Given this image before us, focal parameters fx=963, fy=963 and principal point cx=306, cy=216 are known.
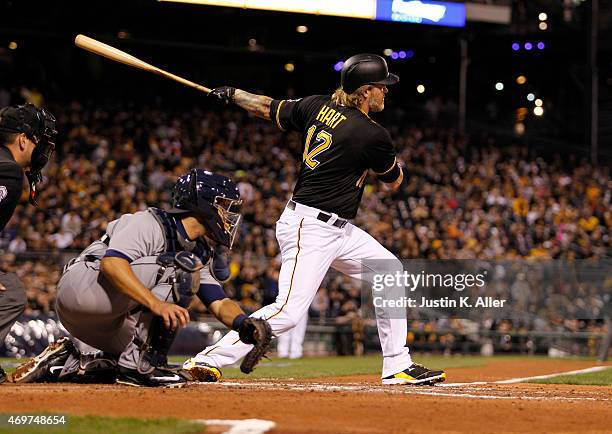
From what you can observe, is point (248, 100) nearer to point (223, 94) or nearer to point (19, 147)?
point (223, 94)

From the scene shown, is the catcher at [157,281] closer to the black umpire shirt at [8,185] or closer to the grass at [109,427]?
the black umpire shirt at [8,185]

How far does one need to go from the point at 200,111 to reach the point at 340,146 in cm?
1673

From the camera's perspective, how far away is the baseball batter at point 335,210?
20.5 feet

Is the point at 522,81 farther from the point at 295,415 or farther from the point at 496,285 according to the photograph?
the point at 295,415

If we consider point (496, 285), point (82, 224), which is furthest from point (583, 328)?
point (82, 224)

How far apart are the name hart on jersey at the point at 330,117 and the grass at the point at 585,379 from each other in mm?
3225

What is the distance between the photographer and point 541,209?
837 inches

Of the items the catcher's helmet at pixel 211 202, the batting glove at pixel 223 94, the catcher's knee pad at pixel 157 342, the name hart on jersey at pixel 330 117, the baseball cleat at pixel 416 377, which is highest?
the batting glove at pixel 223 94

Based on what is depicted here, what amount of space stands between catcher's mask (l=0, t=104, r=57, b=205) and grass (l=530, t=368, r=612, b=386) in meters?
4.72

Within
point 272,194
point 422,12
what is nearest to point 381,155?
point 272,194

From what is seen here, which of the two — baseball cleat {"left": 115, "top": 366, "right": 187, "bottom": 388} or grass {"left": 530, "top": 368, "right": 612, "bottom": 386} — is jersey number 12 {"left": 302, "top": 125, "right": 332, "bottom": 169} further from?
grass {"left": 530, "top": 368, "right": 612, "bottom": 386}

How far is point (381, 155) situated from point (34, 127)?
2261mm

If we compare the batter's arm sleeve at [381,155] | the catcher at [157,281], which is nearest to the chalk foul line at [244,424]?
the catcher at [157,281]

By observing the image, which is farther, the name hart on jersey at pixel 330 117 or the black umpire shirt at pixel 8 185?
the name hart on jersey at pixel 330 117
